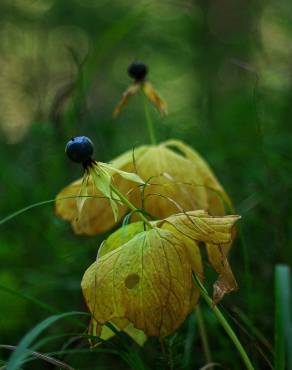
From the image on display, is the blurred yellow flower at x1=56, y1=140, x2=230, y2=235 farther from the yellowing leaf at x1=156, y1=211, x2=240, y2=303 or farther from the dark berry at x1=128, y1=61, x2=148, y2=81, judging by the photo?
the yellowing leaf at x1=156, y1=211, x2=240, y2=303

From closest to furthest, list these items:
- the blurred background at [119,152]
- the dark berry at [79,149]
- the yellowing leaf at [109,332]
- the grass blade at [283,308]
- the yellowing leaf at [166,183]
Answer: the grass blade at [283,308] → the dark berry at [79,149] → the yellowing leaf at [109,332] → the yellowing leaf at [166,183] → the blurred background at [119,152]

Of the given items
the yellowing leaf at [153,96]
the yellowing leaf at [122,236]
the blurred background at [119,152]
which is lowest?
the blurred background at [119,152]

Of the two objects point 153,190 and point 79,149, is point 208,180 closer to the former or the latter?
point 153,190

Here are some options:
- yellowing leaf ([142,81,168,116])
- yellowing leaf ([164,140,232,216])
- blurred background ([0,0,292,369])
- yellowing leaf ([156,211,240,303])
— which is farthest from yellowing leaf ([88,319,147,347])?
yellowing leaf ([142,81,168,116])

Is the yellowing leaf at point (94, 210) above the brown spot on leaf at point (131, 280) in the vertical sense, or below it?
below

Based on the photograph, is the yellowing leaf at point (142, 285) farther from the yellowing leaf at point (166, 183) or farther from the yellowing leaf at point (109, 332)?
the yellowing leaf at point (166, 183)

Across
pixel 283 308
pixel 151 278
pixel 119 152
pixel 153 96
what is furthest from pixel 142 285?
pixel 119 152

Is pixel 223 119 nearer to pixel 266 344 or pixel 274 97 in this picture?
pixel 274 97

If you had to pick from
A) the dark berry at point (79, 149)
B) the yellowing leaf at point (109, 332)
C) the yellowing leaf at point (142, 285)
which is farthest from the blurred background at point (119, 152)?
the dark berry at point (79, 149)
